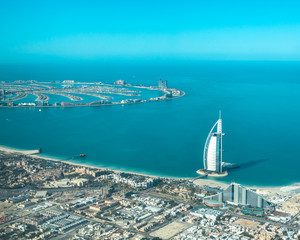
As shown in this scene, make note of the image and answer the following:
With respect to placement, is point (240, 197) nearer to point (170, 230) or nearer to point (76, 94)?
point (170, 230)

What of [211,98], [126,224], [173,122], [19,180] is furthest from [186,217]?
[211,98]

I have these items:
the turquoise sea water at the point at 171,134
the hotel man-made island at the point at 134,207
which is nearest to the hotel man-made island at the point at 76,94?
the turquoise sea water at the point at 171,134

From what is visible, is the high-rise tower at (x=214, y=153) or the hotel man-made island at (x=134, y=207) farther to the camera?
the high-rise tower at (x=214, y=153)

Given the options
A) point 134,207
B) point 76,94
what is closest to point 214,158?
point 134,207

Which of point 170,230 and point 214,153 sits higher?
point 214,153

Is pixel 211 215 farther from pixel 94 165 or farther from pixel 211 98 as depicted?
pixel 211 98

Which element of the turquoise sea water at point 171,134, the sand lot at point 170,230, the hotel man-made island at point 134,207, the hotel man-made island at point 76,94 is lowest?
the sand lot at point 170,230

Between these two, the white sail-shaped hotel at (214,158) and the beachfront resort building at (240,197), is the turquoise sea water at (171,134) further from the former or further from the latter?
the beachfront resort building at (240,197)
